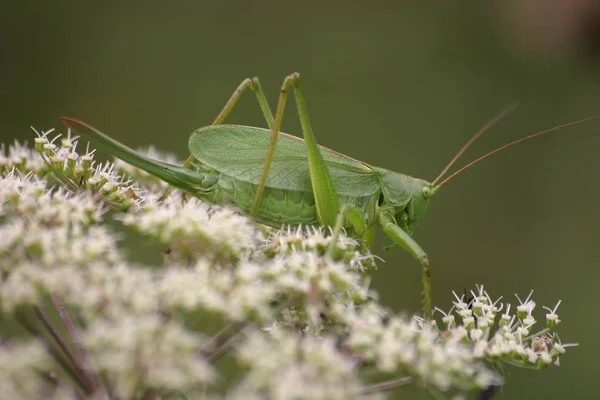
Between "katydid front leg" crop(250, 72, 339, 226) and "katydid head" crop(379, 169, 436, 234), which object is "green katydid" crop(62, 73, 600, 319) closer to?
"katydid front leg" crop(250, 72, 339, 226)

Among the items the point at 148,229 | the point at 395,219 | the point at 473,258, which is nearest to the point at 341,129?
the point at 473,258

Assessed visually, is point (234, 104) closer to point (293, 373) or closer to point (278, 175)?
point (278, 175)

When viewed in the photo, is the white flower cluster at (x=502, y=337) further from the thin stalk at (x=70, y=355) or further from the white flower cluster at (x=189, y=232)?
the thin stalk at (x=70, y=355)

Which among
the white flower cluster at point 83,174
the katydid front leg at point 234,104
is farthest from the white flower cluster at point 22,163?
the katydid front leg at point 234,104

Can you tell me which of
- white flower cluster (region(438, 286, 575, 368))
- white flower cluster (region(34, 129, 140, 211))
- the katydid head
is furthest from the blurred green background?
white flower cluster (region(34, 129, 140, 211))

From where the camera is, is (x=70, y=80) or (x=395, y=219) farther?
(x=70, y=80)

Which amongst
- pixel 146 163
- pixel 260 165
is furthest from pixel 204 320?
pixel 260 165

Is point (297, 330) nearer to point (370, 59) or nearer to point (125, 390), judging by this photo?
point (125, 390)
